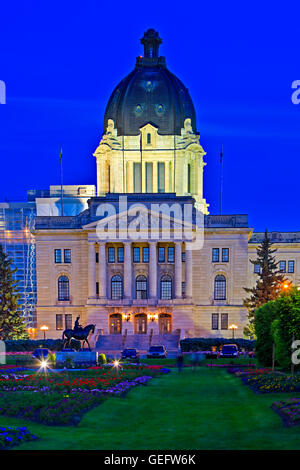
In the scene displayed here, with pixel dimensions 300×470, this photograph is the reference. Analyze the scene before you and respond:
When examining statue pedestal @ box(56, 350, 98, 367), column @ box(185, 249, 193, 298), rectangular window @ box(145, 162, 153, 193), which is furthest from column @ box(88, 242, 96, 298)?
statue pedestal @ box(56, 350, 98, 367)

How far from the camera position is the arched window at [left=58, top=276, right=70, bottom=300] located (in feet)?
321

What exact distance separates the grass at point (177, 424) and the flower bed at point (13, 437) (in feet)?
1.18

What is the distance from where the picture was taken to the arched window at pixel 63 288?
97.9 metres

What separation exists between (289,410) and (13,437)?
423 inches

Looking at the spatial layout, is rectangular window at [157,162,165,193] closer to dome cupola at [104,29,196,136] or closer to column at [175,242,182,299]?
dome cupola at [104,29,196,136]

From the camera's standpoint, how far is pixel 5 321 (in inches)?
3366

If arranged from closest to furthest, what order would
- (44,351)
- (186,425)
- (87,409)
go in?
1. (186,425)
2. (87,409)
3. (44,351)

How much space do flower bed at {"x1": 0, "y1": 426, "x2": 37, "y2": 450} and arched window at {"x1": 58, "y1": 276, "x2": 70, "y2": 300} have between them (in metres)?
74.4

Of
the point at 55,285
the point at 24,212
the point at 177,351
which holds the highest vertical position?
the point at 24,212

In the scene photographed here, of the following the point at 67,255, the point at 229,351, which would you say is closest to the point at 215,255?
the point at 67,255

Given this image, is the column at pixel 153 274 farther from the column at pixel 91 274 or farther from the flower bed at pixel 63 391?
the flower bed at pixel 63 391

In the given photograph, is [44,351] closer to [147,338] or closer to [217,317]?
[147,338]

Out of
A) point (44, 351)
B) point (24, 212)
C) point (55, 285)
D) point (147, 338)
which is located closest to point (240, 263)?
point (147, 338)

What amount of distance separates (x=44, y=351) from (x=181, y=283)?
108 feet
